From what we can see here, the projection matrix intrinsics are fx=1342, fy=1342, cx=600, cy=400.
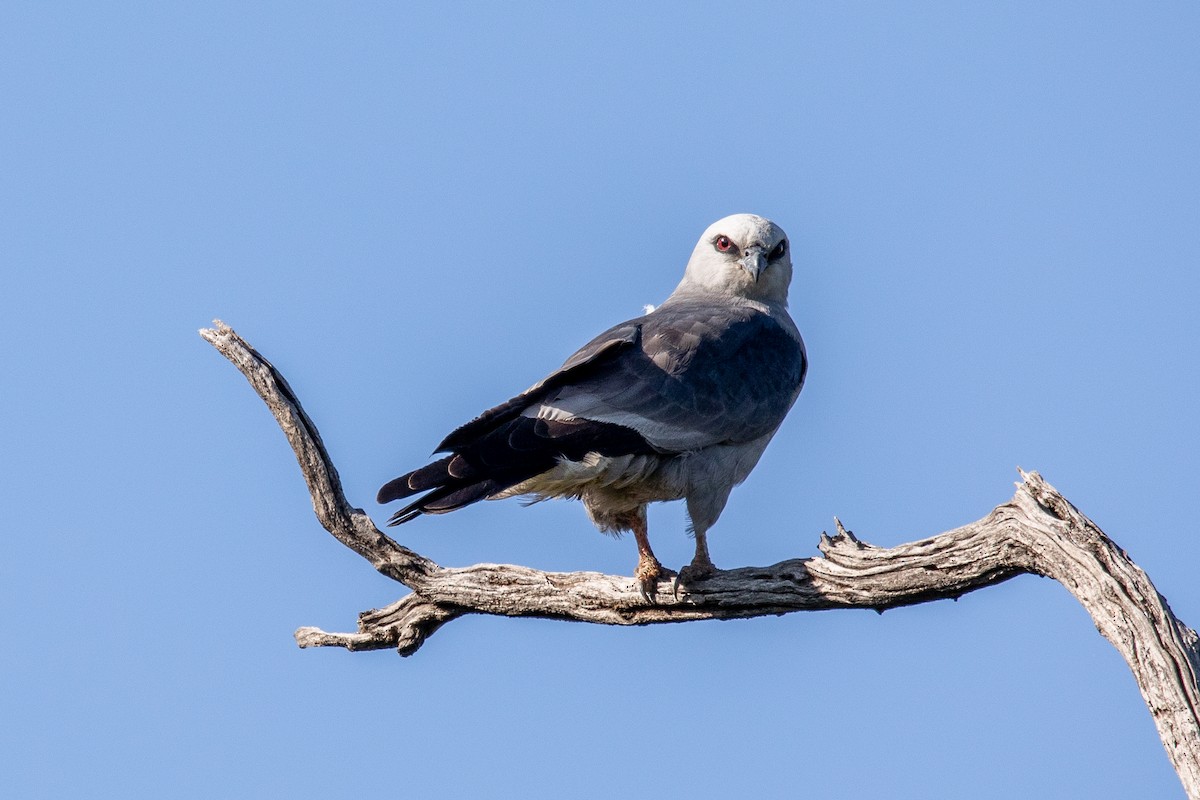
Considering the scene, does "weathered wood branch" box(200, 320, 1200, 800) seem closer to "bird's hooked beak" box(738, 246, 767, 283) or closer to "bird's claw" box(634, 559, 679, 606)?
"bird's claw" box(634, 559, 679, 606)

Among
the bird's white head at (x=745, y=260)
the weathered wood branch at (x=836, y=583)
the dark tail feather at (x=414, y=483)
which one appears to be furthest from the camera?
the bird's white head at (x=745, y=260)

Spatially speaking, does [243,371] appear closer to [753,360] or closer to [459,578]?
[459,578]

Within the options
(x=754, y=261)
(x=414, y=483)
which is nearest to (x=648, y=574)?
(x=414, y=483)

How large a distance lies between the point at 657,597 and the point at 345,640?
199cm

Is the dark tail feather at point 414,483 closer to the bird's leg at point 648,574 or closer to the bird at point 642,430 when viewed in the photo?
the bird at point 642,430

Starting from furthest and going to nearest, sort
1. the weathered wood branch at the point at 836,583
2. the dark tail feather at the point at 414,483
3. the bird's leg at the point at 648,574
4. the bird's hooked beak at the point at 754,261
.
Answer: the bird's hooked beak at the point at 754,261, the bird's leg at the point at 648,574, the dark tail feather at the point at 414,483, the weathered wood branch at the point at 836,583

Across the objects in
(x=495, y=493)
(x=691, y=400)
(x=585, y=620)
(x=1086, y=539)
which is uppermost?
(x=691, y=400)

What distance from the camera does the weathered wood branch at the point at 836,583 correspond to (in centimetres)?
604

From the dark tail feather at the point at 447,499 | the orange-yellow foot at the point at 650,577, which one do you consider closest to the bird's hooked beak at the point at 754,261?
the orange-yellow foot at the point at 650,577

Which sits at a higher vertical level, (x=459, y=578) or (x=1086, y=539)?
(x=459, y=578)

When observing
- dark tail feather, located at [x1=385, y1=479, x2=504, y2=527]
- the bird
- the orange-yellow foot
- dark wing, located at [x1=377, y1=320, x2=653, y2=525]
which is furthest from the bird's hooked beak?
dark tail feather, located at [x1=385, y1=479, x2=504, y2=527]

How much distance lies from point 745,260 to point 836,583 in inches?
142

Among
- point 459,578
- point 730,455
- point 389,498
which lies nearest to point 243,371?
point 389,498

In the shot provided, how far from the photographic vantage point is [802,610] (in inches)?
304
